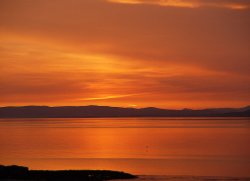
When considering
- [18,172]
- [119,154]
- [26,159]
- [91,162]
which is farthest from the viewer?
[119,154]

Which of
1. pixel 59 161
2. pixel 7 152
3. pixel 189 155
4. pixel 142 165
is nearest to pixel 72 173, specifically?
pixel 142 165

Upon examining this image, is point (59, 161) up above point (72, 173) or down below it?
above

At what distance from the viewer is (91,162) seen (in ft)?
175

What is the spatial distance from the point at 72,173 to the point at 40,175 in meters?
2.59

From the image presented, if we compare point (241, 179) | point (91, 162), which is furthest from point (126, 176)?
point (91, 162)

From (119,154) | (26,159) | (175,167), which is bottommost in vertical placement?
(175,167)

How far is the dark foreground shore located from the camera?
116 feet

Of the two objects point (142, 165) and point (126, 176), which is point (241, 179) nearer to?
point (126, 176)

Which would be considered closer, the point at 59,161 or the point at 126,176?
the point at 126,176

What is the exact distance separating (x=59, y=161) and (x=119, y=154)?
1140 cm

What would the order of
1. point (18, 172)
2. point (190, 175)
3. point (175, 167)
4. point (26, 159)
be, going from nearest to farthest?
point (18, 172), point (190, 175), point (175, 167), point (26, 159)

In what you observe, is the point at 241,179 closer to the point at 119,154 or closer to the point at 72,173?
the point at 72,173

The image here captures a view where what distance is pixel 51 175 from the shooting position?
120ft

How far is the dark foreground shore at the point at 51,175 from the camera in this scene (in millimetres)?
35312
